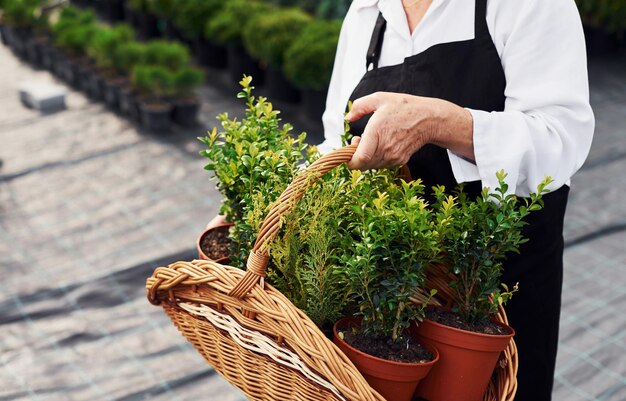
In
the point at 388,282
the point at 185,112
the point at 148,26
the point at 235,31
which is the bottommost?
the point at 185,112

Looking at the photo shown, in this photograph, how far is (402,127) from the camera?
99 centimetres

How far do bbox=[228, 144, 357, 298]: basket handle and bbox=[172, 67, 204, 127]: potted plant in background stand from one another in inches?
129

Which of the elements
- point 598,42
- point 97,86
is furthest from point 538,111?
point 598,42

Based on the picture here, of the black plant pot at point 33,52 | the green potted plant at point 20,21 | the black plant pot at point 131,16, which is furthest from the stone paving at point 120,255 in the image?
the black plant pot at point 131,16

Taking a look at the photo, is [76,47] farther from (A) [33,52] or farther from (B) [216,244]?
(B) [216,244]

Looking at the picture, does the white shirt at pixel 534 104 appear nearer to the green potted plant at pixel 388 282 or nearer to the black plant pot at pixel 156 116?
the green potted plant at pixel 388 282

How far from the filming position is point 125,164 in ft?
11.7

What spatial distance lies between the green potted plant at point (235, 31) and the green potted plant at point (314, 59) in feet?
2.18

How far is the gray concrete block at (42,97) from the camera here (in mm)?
4191

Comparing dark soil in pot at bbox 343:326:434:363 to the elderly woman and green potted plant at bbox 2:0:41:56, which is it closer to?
the elderly woman

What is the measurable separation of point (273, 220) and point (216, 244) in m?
0.32

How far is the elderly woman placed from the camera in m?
1.03

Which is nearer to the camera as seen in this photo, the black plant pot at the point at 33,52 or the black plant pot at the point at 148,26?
the black plant pot at the point at 33,52

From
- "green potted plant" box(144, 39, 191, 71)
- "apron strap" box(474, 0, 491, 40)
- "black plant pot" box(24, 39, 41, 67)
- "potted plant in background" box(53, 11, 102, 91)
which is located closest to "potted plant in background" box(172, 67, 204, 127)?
"green potted plant" box(144, 39, 191, 71)
